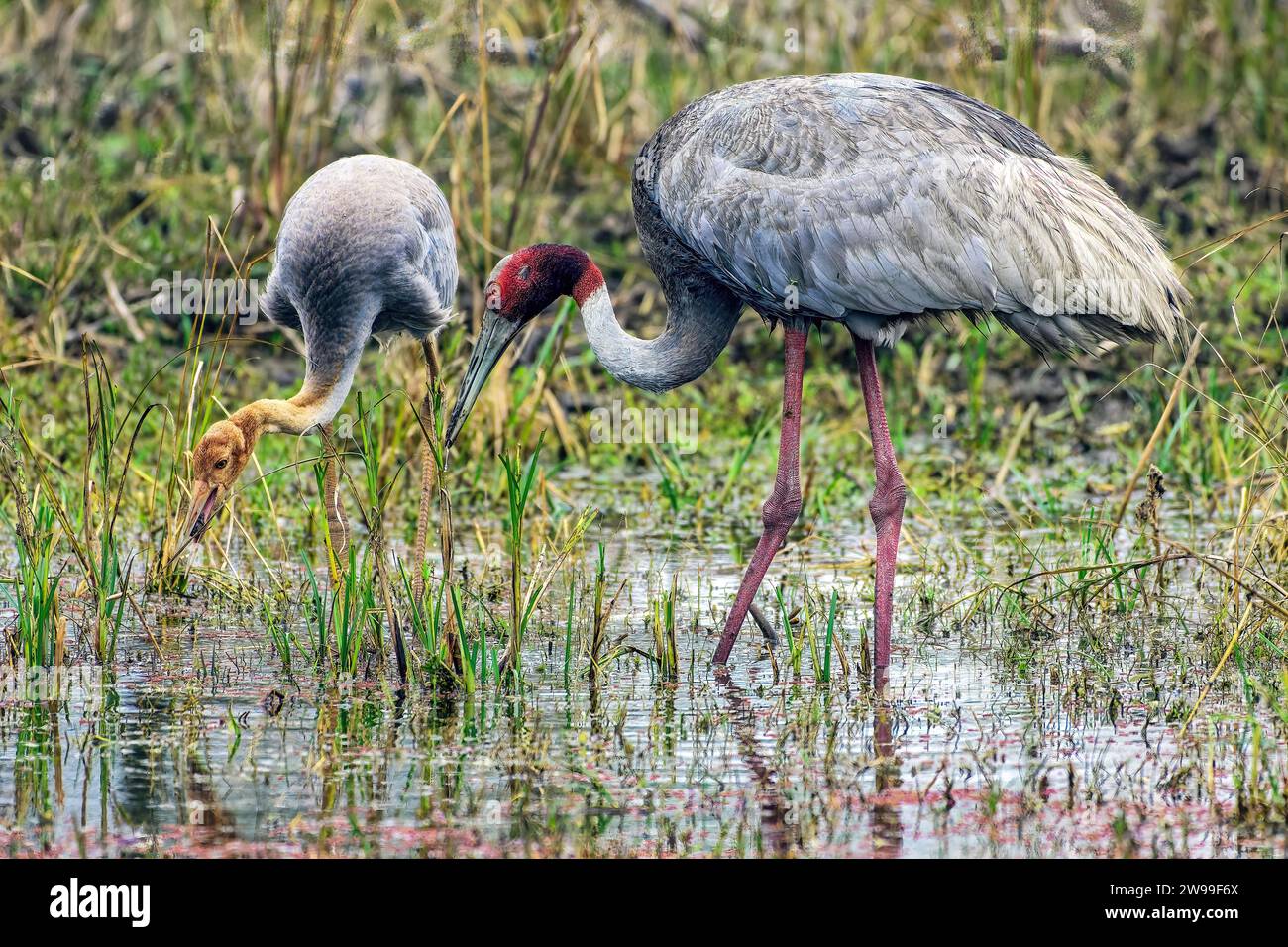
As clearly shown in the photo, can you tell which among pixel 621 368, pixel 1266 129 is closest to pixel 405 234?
pixel 621 368

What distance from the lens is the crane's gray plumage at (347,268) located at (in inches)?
252

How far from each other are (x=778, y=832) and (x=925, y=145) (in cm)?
241

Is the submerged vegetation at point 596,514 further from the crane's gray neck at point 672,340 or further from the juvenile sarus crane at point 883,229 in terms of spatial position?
the crane's gray neck at point 672,340

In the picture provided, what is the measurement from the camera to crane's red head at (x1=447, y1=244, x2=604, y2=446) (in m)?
6.30

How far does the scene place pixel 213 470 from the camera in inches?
233

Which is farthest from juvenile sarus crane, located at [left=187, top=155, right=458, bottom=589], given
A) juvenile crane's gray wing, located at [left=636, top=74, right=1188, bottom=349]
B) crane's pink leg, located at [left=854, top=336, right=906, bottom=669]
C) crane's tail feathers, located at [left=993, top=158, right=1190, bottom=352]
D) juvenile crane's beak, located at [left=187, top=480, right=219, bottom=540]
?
crane's tail feathers, located at [left=993, top=158, right=1190, bottom=352]

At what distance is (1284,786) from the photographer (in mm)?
4359

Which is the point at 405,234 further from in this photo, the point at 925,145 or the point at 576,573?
the point at 925,145

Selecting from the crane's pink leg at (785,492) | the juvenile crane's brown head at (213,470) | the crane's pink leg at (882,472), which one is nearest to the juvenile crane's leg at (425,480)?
the juvenile crane's brown head at (213,470)

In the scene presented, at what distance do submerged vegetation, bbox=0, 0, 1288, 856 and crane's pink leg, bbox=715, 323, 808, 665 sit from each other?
18cm

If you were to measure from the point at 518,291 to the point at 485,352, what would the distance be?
229 millimetres
